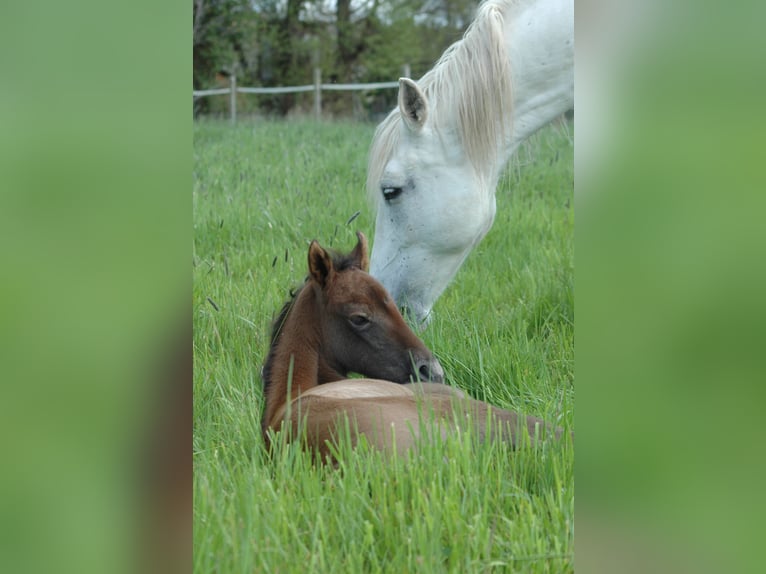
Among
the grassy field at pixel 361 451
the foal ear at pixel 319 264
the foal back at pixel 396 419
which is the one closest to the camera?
the grassy field at pixel 361 451

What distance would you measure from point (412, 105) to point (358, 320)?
2.58 ft

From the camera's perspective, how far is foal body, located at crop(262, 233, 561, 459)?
2.23 metres

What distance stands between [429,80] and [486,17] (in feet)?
1.04

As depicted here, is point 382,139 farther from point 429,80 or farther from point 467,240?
point 467,240

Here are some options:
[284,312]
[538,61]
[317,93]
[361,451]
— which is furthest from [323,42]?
[361,451]

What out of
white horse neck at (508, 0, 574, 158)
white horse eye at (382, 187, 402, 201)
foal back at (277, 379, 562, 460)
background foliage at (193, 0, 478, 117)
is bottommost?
foal back at (277, 379, 562, 460)

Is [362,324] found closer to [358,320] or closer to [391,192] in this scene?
[358,320]

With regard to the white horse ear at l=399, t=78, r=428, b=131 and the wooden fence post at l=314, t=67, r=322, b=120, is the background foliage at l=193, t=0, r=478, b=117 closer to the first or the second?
the wooden fence post at l=314, t=67, r=322, b=120

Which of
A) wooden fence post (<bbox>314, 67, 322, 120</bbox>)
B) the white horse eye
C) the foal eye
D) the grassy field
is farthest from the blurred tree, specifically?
the foal eye

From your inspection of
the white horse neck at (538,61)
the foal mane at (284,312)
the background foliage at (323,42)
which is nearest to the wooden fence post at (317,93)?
the background foliage at (323,42)

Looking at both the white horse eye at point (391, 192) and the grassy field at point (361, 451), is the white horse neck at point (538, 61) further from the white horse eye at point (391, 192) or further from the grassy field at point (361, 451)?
the white horse eye at point (391, 192)

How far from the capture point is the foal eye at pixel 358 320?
8.24 feet

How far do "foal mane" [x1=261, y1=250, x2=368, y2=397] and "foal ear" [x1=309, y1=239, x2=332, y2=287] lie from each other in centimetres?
4
